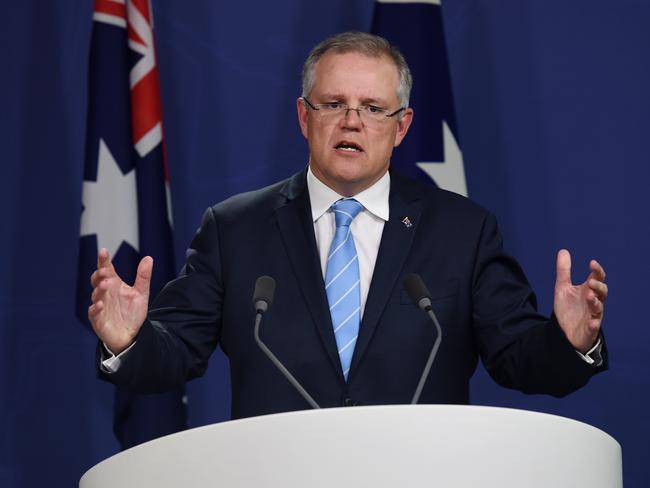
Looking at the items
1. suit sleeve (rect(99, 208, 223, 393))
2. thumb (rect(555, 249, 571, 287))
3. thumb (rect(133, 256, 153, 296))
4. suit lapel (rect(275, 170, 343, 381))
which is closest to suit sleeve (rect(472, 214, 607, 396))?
thumb (rect(555, 249, 571, 287))

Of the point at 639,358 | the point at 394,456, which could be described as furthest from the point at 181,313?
the point at 639,358

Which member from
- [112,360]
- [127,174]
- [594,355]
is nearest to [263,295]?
[112,360]

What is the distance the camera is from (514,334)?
2.63m

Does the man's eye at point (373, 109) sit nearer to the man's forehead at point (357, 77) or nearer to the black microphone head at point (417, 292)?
the man's forehead at point (357, 77)

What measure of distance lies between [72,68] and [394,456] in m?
2.99

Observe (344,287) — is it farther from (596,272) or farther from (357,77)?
(596,272)

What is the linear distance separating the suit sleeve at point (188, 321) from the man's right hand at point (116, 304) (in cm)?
12

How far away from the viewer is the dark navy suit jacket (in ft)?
8.54

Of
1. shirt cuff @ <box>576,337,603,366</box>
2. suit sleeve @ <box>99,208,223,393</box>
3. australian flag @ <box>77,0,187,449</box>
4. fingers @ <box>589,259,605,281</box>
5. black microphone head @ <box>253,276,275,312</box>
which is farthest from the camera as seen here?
australian flag @ <box>77,0,187,449</box>

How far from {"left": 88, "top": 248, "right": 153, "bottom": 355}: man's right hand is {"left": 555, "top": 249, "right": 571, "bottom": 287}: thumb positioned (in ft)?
2.46

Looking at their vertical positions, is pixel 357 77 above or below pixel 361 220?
above

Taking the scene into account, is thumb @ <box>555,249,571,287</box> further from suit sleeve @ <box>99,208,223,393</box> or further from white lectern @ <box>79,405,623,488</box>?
suit sleeve @ <box>99,208,223,393</box>

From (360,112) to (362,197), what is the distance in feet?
0.66

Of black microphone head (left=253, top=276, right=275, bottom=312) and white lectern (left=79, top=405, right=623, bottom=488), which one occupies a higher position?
black microphone head (left=253, top=276, right=275, bottom=312)
